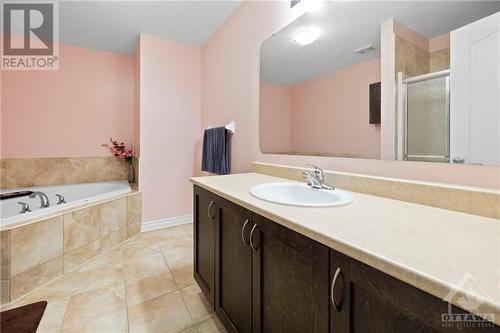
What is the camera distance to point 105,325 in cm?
126

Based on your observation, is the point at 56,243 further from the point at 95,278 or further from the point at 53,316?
the point at 53,316

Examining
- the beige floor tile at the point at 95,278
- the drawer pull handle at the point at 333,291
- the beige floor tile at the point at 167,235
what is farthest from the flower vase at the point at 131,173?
the drawer pull handle at the point at 333,291

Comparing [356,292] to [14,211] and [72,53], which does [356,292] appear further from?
[72,53]

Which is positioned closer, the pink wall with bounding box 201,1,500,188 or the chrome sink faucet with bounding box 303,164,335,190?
the pink wall with bounding box 201,1,500,188

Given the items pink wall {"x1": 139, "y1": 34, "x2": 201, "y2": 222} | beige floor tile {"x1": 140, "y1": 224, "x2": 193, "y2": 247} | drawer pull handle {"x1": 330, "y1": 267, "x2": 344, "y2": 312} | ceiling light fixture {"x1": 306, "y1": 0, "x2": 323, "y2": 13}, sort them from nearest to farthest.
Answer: drawer pull handle {"x1": 330, "y1": 267, "x2": 344, "y2": 312} < ceiling light fixture {"x1": 306, "y1": 0, "x2": 323, "y2": 13} < beige floor tile {"x1": 140, "y1": 224, "x2": 193, "y2": 247} < pink wall {"x1": 139, "y1": 34, "x2": 201, "y2": 222}

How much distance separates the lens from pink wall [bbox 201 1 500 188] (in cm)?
89

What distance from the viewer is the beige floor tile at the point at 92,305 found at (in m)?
1.30

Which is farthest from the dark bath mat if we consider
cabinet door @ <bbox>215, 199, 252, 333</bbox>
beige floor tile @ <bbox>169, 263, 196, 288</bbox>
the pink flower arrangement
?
the pink flower arrangement

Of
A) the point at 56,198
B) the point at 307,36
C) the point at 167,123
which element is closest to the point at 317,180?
the point at 307,36

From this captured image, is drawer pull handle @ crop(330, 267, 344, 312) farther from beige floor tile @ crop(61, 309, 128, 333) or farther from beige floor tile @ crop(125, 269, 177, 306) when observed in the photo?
beige floor tile @ crop(125, 269, 177, 306)

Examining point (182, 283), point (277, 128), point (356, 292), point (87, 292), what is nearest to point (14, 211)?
point (87, 292)

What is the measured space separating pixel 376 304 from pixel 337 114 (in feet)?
3.26

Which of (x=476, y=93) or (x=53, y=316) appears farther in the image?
(x=53, y=316)

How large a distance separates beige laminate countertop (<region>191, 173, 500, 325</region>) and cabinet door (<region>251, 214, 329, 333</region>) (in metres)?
0.06
